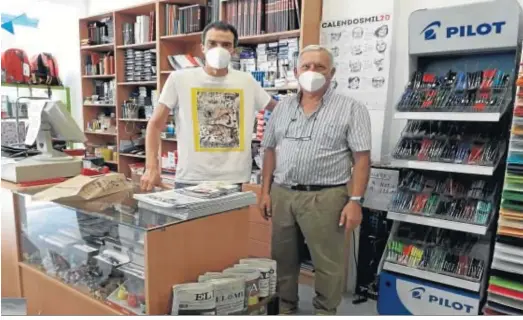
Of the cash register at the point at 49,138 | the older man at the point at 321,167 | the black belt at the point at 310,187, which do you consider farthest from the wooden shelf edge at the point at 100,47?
the black belt at the point at 310,187

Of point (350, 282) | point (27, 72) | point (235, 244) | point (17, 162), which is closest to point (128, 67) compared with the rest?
point (27, 72)

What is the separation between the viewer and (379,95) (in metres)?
2.67

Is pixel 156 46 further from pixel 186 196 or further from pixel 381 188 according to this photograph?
pixel 186 196

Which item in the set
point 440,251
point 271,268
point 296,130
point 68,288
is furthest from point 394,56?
point 68,288

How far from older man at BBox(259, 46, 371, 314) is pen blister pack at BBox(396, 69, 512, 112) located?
18.3 inches

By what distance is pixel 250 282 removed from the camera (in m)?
1.31

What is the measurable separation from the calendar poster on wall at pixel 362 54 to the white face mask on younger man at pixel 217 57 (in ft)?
4.02

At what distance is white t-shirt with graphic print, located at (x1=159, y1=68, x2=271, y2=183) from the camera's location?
1.87 metres

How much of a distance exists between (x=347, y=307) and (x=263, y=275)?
1366 millimetres

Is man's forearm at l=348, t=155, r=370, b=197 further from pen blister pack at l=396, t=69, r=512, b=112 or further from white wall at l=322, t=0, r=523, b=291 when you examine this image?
white wall at l=322, t=0, r=523, b=291

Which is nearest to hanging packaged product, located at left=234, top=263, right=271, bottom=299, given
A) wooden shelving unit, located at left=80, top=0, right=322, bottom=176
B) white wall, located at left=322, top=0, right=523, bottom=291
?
white wall, located at left=322, top=0, right=523, bottom=291

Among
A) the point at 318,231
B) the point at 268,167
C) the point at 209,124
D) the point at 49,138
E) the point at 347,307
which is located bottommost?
the point at 347,307

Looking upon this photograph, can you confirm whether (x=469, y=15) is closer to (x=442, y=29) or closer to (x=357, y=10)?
(x=442, y=29)

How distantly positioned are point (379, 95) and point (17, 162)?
7.07ft
